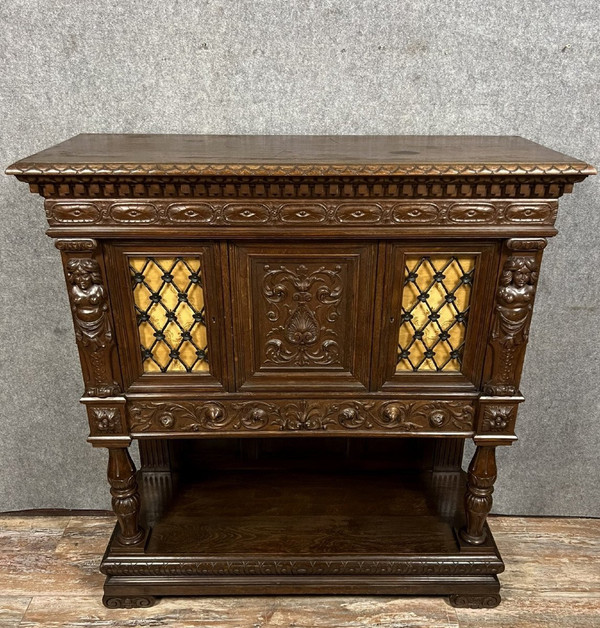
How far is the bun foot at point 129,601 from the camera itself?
1.47 metres

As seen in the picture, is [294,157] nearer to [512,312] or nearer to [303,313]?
[303,313]

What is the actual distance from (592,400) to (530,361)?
0.24 metres

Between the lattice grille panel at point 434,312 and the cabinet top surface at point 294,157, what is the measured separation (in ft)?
0.65

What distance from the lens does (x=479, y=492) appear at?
1.40m

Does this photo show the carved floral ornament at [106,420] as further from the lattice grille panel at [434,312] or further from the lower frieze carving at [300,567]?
the lattice grille panel at [434,312]

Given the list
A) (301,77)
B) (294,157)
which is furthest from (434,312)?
(301,77)

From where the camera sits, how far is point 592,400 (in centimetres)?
173

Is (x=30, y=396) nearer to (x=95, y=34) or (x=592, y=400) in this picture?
(x=95, y=34)

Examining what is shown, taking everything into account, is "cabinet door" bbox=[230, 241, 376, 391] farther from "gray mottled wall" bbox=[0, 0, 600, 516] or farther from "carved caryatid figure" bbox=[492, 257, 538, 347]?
"gray mottled wall" bbox=[0, 0, 600, 516]

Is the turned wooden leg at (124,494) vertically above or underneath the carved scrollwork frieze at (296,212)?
underneath

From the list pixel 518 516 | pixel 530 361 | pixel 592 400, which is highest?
pixel 530 361

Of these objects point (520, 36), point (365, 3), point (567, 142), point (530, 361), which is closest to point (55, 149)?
point (365, 3)

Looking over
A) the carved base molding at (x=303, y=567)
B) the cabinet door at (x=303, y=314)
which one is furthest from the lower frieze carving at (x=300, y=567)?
the cabinet door at (x=303, y=314)

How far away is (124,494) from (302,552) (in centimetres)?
47
